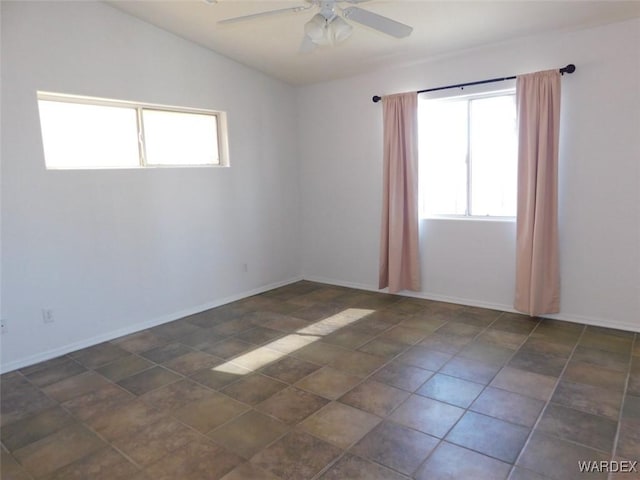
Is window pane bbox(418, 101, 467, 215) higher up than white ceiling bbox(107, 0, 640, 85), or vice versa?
white ceiling bbox(107, 0, 640, 85)

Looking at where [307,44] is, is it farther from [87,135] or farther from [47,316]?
[47,316]

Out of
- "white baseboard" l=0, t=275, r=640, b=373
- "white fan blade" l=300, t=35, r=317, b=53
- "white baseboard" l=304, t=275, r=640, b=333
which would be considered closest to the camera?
"white fan blade" l=300, t=35, r=317, b=53

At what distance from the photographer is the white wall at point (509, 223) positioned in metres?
3.39

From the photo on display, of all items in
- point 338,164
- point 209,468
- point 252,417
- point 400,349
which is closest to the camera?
point 209,468

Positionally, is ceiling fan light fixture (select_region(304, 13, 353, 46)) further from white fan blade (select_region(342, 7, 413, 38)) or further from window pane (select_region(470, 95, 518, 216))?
window pane (select_region(470, 95, 518, 216))

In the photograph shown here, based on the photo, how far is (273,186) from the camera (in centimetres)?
527

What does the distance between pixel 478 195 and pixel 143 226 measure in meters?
3.33

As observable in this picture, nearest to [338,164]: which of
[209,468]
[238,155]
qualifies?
[238,155]

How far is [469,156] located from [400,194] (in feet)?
2.60

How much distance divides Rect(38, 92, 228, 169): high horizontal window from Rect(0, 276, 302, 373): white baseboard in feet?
4.88

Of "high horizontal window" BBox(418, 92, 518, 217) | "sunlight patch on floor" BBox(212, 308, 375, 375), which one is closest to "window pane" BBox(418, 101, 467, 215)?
"high horizontal window" BBox(418, 92, 518, 217)

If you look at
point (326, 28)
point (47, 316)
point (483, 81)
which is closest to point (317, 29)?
point (326, 28)

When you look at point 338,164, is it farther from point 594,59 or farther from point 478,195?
point 594,59

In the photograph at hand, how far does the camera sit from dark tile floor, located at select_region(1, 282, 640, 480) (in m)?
2.03
